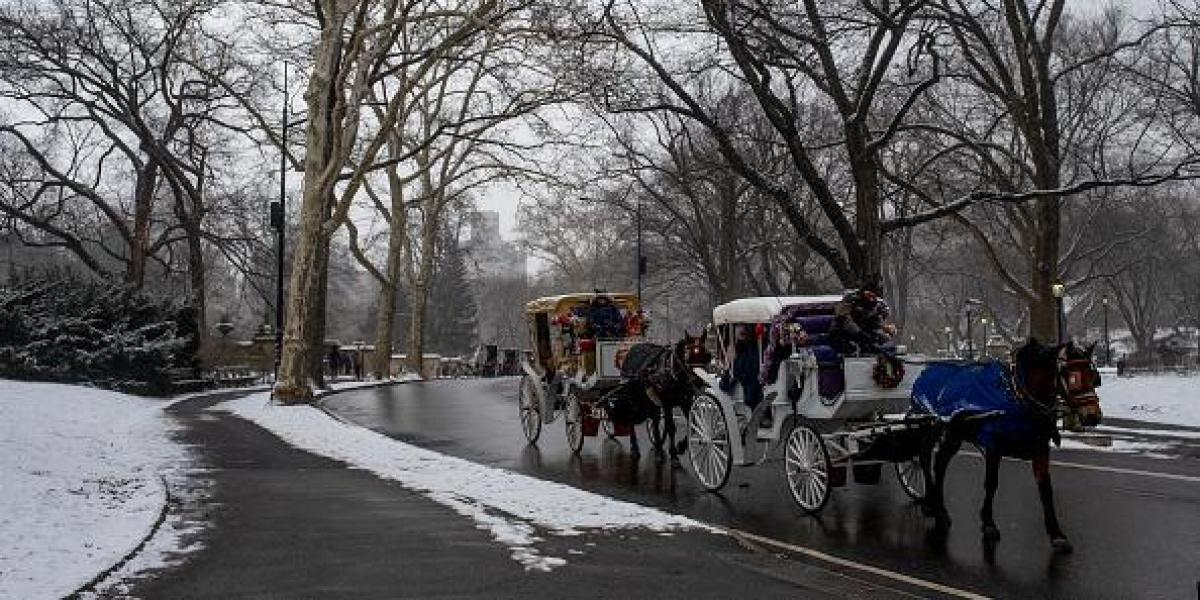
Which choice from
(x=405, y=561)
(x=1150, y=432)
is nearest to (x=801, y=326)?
(x=405, y=561)

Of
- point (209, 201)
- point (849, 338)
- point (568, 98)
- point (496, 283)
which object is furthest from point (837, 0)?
point (496, 283)

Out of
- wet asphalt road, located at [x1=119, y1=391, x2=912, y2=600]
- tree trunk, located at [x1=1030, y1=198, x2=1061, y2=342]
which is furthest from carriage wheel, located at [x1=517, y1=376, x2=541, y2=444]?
tree trunk, located at [x1=1030, y1=198, x2=1061, y2=342]

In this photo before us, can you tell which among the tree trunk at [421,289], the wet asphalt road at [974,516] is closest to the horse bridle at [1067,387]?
the wet asphalt road at [974,516]

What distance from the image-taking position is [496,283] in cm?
13462

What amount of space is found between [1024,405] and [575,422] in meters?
9.49

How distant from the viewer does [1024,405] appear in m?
9.20

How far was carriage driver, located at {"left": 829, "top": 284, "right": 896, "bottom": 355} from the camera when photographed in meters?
11.5

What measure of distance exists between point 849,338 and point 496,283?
124016mm

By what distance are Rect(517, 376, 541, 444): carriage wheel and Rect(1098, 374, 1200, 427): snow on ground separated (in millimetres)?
14118

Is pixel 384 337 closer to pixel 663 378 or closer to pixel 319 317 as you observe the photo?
pixel 319 317

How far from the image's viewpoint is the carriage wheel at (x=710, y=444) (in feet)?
41.7

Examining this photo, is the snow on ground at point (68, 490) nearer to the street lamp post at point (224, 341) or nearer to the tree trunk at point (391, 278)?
the street lamp post at point (224, 341)

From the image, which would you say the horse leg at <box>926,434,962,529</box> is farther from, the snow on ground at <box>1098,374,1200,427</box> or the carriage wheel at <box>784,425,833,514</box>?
the snow on ground at <box>1098,374,1200,427</box>

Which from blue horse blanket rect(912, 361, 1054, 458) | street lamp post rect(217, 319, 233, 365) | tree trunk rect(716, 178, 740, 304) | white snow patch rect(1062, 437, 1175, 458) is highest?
tree trunk rect(716, 178, 740, 304)
